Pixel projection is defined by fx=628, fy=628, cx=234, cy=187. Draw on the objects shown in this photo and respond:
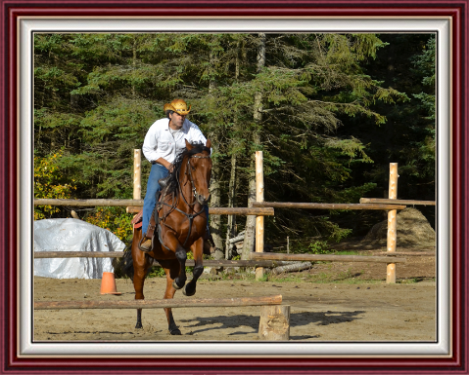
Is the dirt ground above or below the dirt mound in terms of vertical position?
below

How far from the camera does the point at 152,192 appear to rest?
7.64 metres

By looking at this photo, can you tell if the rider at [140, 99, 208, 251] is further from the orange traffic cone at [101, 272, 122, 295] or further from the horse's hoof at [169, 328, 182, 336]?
the orange traffic cone at [101, 272, 122, 295]

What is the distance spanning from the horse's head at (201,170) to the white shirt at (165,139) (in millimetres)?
737

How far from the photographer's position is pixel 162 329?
8.30 metres

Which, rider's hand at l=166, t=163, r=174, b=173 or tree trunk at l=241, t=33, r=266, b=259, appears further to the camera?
tree trunk at l=241, t=33, r=266, b=259

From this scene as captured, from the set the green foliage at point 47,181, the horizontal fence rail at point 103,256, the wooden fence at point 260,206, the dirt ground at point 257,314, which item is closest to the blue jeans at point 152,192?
the dirt ground at point 257,314

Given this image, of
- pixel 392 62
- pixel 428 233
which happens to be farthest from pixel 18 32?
pixel 392 62

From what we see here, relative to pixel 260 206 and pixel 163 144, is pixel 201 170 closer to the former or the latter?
pixel 163 144

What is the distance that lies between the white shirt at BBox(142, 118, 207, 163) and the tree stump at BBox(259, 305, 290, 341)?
85.1 inches

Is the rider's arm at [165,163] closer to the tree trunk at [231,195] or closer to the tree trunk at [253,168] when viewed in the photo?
the tree trunk at [253,168]

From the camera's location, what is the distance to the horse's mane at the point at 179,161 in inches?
268

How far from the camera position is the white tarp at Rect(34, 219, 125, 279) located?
44.1 ft

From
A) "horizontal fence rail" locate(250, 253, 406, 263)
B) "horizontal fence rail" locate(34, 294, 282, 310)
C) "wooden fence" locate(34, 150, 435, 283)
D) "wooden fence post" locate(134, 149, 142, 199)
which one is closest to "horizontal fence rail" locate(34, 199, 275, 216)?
"wooden fence" locate(34, 150, 435, 283)

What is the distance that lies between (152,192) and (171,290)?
131cm
